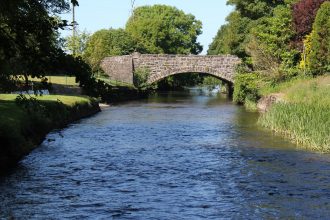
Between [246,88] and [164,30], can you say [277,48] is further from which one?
[164,30]

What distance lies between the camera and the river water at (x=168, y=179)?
16.1m

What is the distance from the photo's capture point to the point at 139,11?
143625mm

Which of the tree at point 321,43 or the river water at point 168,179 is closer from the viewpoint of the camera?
the river water at point 168,179

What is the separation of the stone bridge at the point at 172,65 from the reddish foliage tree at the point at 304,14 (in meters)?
19.8

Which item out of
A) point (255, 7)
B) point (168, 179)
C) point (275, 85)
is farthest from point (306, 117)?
point (255, 7)

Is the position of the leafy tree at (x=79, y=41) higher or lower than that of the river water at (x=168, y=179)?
higher

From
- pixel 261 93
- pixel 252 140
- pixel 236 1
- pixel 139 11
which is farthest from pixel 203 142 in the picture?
pixel 139 11

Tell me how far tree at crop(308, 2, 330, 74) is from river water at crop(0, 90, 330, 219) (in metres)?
18.4

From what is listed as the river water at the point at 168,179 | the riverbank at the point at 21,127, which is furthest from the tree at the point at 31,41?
the river water at the point at 168,179

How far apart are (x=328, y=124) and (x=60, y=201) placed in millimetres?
14396

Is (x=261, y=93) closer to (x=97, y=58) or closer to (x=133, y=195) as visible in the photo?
(x=97, y=58)

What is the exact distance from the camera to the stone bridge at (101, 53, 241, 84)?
79.1 m

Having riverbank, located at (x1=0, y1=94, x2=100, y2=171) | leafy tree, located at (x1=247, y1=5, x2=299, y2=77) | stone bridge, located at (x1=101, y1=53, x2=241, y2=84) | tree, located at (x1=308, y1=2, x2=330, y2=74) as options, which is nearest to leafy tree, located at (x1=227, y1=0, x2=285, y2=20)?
stone bridge, located at (x1=101, y1=53, x2=241, y2=84)

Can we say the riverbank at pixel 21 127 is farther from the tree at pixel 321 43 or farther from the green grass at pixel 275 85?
the tree at pixel 321 43
